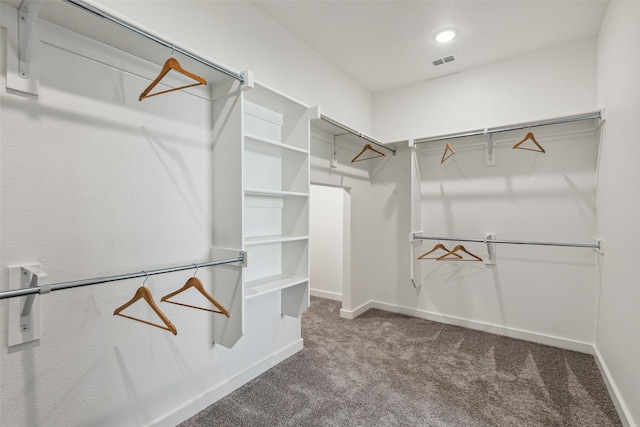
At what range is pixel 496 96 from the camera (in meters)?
3.24

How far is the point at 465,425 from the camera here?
1.86m

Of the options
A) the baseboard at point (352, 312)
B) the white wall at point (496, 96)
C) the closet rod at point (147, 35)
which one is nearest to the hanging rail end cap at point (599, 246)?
the white wall at point (496, 96)

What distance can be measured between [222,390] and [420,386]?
4.66ft

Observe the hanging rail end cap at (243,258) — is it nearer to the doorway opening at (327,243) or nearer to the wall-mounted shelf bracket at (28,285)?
the wall-mounted shelf bracket at (28,285)

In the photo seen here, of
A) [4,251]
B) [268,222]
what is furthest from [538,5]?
[4,251]

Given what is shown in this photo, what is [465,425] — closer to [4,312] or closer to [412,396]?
[412,396]

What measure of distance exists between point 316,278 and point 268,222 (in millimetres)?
2565

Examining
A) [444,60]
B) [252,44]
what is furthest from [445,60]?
[252,44]

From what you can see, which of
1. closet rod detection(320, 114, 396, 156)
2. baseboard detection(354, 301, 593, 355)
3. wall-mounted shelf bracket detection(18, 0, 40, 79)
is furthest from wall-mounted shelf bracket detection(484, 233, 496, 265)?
wall-mounted shelf bracket detection(18, 0, 40, 79)

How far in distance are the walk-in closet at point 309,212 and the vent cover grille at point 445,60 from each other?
0.11 meters

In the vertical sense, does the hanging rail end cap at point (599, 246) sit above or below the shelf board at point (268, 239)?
below

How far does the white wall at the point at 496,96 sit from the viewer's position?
2.86 m

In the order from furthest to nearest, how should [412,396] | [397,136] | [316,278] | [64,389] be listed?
[316,278], [397,136], [412,396], [64,389]

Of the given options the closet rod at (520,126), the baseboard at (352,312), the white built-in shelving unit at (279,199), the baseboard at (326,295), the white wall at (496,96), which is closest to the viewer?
the white built-in shelving unit at (279,199)
